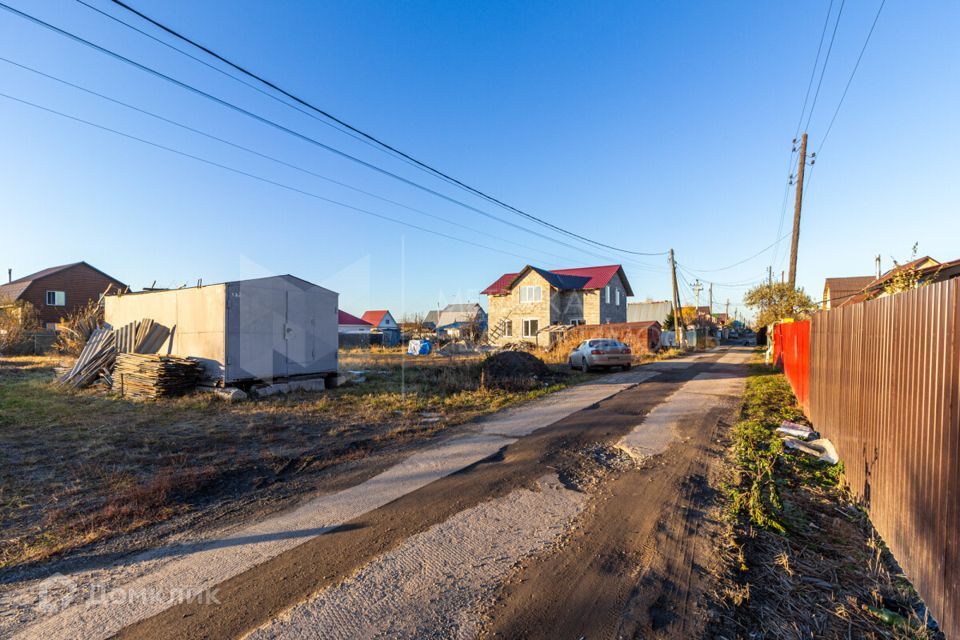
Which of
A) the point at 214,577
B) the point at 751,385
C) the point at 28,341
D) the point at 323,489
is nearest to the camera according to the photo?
the point at 214,577

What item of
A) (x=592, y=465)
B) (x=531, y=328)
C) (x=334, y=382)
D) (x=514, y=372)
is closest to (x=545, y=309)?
(x=531, y=328)

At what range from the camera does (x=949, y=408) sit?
2.61 meters

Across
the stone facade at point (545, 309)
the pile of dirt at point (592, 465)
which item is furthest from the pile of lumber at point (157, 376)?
the stone facade at point (545, 309)

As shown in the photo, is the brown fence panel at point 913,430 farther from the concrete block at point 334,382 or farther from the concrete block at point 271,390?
the concrete block at point 334,382

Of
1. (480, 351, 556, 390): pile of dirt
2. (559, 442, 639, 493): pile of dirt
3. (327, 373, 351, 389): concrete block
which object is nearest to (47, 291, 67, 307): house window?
(327, 373, 351, 389): concrete block

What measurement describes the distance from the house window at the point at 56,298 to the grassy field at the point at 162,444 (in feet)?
113

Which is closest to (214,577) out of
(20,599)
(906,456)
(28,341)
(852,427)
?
(20,599)

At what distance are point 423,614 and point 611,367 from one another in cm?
1818

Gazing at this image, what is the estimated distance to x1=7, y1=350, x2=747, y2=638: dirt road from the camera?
8.44 feet

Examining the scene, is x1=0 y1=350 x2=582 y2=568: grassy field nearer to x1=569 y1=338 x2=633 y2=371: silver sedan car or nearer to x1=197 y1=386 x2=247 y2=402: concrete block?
x1=197 y1=386 x2=247 y2=402: concrete block

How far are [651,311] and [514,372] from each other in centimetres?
4662

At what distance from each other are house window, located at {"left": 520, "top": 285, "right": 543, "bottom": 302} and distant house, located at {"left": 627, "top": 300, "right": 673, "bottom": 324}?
2281 centimetres

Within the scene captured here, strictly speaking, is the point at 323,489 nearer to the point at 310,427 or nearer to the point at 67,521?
the point at 67,521

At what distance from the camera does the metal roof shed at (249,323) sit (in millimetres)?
11094
